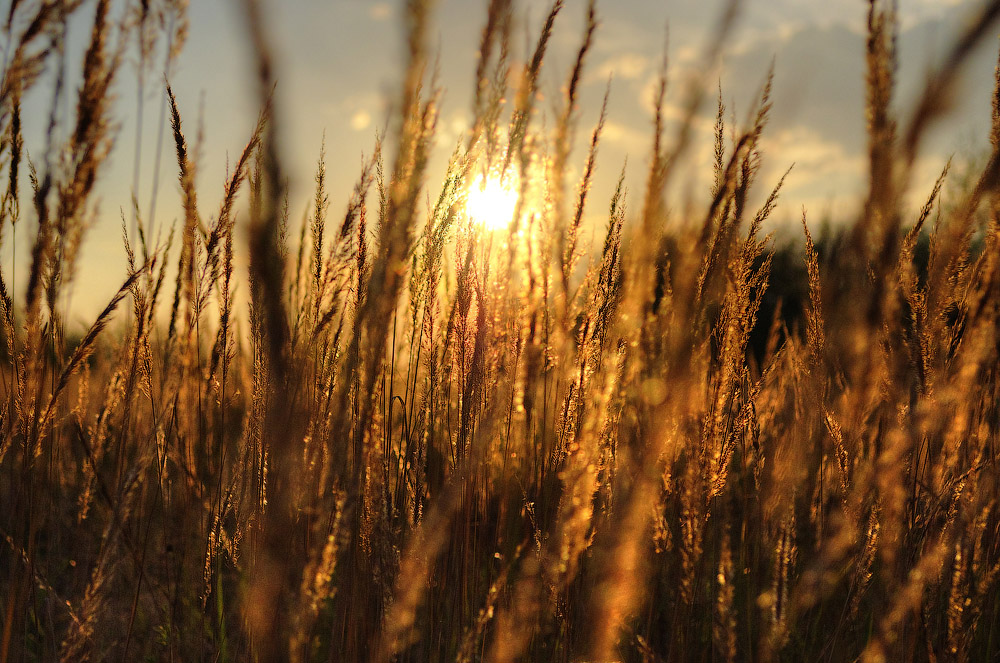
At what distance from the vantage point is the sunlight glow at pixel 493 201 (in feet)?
4.08

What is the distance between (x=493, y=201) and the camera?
1.32 m

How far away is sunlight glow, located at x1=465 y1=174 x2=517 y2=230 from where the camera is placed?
4.08 feet

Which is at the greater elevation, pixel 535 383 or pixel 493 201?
pixel 493 201

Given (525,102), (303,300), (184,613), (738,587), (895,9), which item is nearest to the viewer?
(895,9)

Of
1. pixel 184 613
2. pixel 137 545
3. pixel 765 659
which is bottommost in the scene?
pixel 184 613

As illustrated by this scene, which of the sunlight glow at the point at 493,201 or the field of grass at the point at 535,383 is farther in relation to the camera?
the sunlight glow at the point at 493,201

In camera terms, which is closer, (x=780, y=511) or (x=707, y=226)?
(x=707, y=226)

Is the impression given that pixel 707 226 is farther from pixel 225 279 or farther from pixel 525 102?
pixel 225 279

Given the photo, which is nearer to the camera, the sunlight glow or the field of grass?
the field of grass

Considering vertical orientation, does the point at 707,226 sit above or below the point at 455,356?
above

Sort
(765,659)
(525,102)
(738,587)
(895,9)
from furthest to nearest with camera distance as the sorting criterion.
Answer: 1. (738,587)
2. (765,659)
3. (525,102)
4. (895,9)

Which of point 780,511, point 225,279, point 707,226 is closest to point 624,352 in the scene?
point 707,226

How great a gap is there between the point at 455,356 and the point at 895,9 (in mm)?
1065

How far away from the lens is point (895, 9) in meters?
0.88
